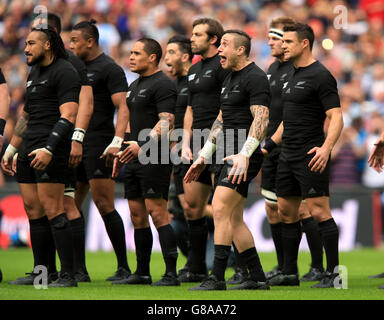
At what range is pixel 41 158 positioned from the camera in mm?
7953

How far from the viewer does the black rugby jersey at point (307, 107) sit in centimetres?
844

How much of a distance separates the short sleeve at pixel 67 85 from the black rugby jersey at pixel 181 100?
217 centimetres

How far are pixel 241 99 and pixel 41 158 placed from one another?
206cm

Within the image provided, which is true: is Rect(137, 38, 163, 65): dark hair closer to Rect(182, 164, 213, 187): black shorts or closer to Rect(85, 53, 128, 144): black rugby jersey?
Rect(85, 53, 128, 144): black rugby jersey

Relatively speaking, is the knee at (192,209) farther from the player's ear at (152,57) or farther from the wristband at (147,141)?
the player's ear at (152,57)

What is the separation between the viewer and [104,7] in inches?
776

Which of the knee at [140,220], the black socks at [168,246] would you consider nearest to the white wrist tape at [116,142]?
the knee at [140,220]

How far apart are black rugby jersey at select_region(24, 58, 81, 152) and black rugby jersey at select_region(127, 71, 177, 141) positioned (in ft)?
2.89

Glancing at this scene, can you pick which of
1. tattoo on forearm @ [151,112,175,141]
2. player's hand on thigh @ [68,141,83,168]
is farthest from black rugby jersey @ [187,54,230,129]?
player's hand on thigh @ [68,141,83,168]

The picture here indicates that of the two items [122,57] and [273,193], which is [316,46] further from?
[273,193]

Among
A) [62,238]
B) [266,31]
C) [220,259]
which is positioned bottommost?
[220,259]

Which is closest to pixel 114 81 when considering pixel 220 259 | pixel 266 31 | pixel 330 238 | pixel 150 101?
pixel 150 101

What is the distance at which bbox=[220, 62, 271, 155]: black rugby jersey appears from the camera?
7.93 m

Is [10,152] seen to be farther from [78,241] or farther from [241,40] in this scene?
[241,40]
